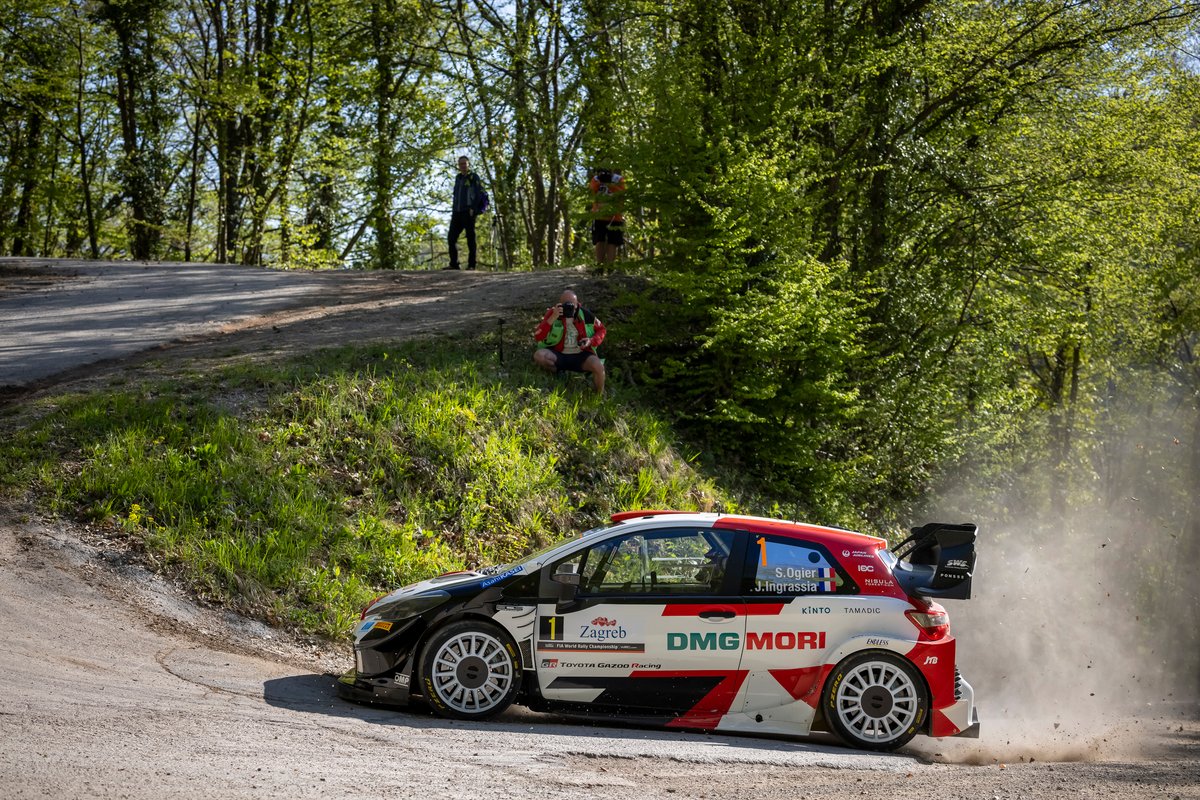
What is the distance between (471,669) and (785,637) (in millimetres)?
2345

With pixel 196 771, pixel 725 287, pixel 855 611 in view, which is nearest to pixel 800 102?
pixel 725 287

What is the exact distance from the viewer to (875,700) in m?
8.15

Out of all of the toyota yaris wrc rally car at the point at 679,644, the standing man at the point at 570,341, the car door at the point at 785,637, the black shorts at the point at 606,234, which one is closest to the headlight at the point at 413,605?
the toyota yaris wrc rally car at the point at 679,644

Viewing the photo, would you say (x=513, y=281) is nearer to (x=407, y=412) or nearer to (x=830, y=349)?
(x=830, y=349)

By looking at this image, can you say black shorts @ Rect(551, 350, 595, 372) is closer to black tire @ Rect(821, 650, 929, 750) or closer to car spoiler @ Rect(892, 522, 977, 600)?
car spoiler @ Rect(892, 522, 977, 600)

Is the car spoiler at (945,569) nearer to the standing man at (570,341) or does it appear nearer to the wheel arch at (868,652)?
the wheel arch at (868,652)

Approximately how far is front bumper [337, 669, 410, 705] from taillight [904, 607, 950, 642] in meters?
3.79

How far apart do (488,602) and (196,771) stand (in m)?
2.79

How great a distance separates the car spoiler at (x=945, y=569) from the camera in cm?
838

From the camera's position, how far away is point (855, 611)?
8.20 m

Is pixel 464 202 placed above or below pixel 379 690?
above

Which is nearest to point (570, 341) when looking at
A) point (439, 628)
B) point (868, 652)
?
point (439, 628)

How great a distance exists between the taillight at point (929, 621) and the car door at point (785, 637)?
19.4 inches

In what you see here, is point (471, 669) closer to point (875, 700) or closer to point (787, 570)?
point (787, 570)
